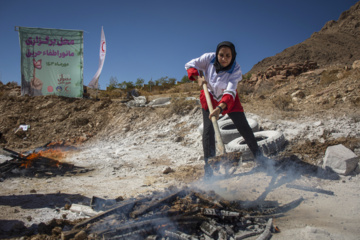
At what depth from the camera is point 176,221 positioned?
1999mm

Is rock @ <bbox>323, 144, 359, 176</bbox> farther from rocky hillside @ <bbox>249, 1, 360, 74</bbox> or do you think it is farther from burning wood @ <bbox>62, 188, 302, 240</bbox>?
rocky hillside @ <bbox>249, 1, 360, 74</bbox>

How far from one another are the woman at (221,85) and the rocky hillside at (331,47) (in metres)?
35.3

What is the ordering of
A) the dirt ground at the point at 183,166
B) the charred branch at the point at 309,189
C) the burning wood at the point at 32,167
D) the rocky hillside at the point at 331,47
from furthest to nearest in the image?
1. the rocky hillside at the point at 331,47
2. the burning wood at the point at 32,167
3. the charred branch at the point at 309,189
4. the dirt ground at the point at 183,166

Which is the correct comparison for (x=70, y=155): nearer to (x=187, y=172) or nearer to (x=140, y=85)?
(x=187, y=172)

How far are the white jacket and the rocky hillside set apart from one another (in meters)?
35.3

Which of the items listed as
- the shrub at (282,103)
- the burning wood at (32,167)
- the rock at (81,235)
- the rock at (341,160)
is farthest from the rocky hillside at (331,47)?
the rock at (81,235)

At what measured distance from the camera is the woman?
3016 millimetres

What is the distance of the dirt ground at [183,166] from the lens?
2.33 m

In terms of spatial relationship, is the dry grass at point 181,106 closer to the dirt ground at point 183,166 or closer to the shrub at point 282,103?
the dirt ground at point 183,166

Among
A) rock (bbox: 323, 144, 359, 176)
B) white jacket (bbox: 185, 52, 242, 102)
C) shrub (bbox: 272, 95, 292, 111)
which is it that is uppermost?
white jacket (bbox: 185, 52, 242, 102)

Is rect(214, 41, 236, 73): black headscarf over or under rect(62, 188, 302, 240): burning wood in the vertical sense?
over

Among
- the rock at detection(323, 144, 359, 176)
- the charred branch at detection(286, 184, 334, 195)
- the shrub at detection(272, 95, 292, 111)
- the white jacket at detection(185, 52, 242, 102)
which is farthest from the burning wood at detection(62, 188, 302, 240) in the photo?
the shrub at detection(272, 95, 292, 111)

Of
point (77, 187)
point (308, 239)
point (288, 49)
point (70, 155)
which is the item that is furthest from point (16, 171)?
point (288, 49)

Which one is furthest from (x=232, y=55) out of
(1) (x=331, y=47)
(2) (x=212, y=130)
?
(1) (x=331, y=47)
